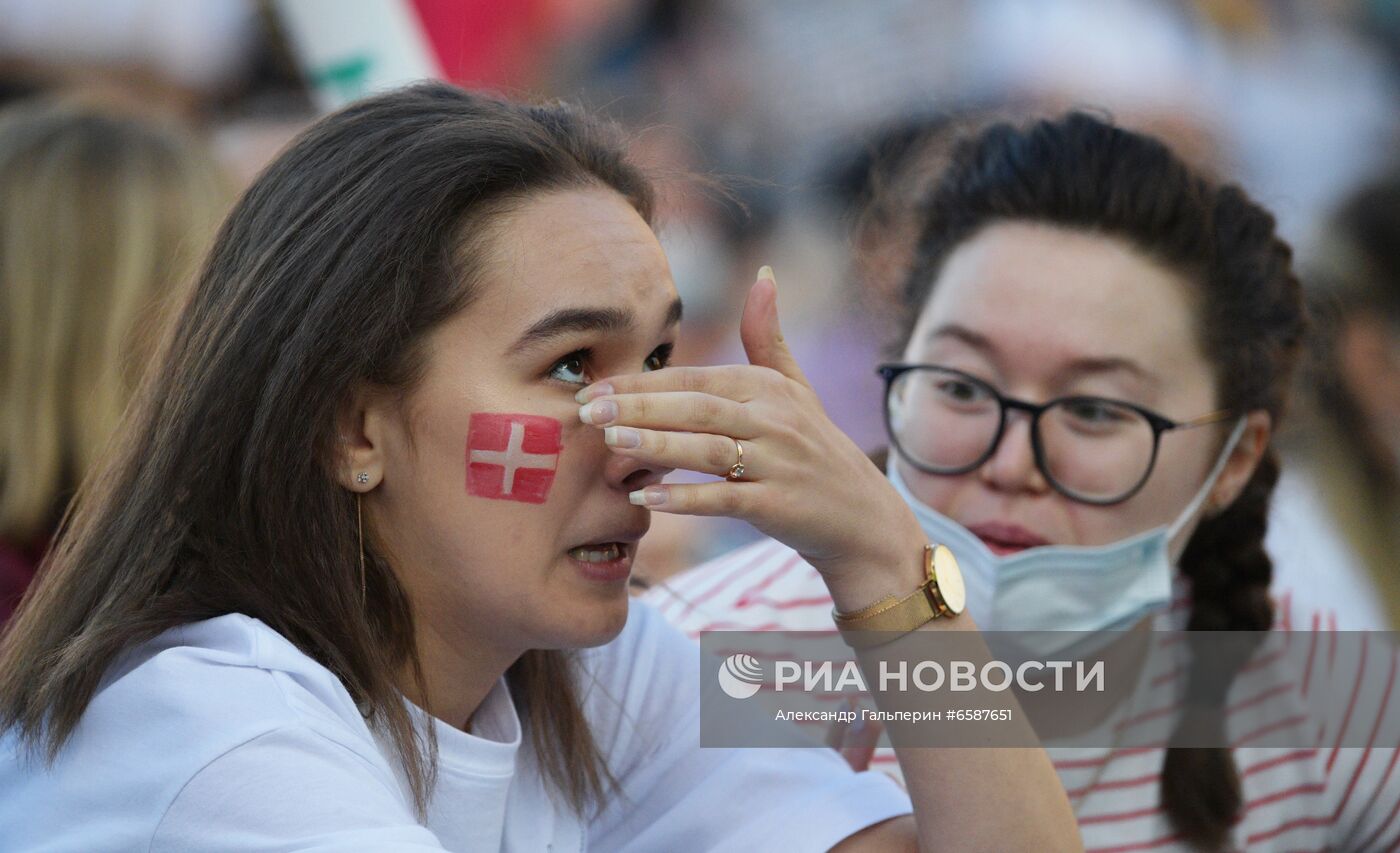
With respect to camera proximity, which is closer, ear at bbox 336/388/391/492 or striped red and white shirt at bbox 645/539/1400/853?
ear at bbox 336/388/391/492

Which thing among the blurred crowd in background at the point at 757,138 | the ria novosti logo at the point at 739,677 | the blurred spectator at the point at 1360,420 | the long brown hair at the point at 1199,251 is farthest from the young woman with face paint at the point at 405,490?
the blurred spectator at the point at 1360,420

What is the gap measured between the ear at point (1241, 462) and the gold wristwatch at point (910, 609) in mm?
1029

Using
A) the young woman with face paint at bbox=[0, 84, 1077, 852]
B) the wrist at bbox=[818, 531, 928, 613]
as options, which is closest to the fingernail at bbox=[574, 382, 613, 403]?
the young woman with face paint at bbox=[0, 84, 1077, 852]

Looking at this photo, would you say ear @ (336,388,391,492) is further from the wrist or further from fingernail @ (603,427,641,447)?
the wrist

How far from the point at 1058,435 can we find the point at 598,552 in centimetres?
98

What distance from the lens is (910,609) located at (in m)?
1.78

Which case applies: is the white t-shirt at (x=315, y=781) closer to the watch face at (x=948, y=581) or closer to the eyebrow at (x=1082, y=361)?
the watch face at (x=948, y=581)

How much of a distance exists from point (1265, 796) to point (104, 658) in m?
1.90

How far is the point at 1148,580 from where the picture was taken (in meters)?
2.44

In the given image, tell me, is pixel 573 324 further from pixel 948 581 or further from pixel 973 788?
pixel 973 788

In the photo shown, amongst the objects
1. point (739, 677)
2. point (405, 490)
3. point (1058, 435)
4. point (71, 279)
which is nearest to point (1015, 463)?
point (1058, 435)

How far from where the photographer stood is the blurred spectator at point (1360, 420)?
12.6 ft

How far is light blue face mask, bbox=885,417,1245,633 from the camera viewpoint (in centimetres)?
238

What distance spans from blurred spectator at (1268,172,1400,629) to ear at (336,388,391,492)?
8.61 ft
